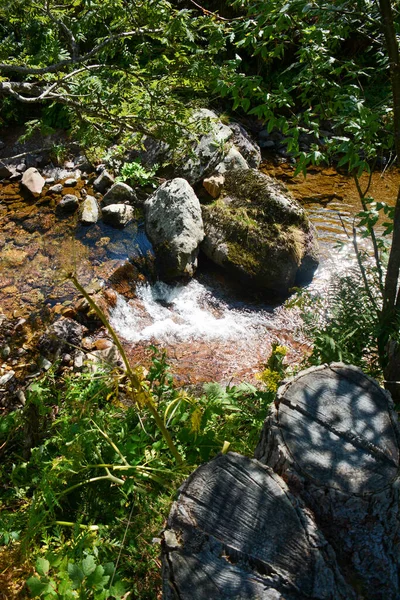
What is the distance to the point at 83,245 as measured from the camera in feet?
20.5

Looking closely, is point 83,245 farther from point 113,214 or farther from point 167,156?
point 167,156

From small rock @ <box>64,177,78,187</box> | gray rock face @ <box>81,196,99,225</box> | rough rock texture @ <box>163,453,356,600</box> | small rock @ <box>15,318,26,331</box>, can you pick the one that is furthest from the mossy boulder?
rough rock texture @ <box>163,453,356,600</box>

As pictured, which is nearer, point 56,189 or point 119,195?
point 119,195

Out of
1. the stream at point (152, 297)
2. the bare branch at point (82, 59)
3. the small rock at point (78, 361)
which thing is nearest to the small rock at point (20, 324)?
the stream at point (152, 297)

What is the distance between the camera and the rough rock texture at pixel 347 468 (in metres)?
1.72

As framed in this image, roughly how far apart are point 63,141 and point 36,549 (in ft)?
25.1

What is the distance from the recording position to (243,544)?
1566mm

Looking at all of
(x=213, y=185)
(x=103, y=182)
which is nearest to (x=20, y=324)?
(x=103, y=182)

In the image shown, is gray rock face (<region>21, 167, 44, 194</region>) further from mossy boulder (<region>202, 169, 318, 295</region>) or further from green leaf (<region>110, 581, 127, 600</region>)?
green leaf (<region>110, 581, 127, 600</region>)

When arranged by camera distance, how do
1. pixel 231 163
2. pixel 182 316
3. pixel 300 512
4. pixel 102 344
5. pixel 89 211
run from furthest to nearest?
1. pixel 231 163
2. pixel 89 211
3. pixel 182 316
4. pixel 102 344
5. pixel 300 512

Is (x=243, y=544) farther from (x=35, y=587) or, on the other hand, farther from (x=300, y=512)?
(x=35, y=587)

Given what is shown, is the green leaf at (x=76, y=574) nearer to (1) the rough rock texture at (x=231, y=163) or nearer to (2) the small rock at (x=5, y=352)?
(2) the small rock at (x=5, y=352)

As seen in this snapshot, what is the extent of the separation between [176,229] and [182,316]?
3.90 feet

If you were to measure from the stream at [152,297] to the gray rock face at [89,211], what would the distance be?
0.12 m
